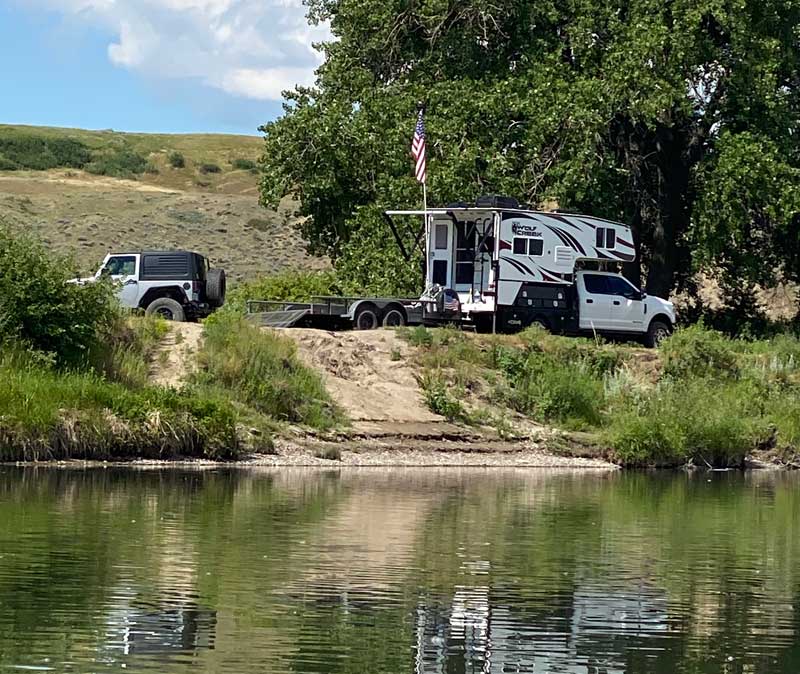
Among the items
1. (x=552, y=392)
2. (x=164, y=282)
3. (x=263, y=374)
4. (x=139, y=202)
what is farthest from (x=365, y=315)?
(x=139, y=202)

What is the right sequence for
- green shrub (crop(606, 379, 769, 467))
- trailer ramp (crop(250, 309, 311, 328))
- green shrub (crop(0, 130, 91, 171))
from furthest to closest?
1. green shrub (crop(0, 130, 91, 171))
2. trailer ramp (crop(250, 309, 311, 328))
3. green shrub (crop(606, 379, 769, 467))

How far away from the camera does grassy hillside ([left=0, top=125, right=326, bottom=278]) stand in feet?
257

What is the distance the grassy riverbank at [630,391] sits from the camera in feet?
115

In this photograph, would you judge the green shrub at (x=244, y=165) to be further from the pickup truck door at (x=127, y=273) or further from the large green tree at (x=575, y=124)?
the pickup truck door at (x=127, y=273)

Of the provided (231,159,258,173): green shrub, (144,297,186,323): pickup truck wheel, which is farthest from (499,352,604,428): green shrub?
(231,159,258,173): green shrub

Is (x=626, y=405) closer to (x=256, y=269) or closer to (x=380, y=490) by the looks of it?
(x=380, y=490)

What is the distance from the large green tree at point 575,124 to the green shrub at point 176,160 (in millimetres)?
72876

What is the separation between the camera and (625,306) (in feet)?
137

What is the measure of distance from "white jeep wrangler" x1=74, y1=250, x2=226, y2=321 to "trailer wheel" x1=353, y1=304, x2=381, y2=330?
3795mm

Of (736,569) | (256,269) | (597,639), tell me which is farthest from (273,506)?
(256,269)

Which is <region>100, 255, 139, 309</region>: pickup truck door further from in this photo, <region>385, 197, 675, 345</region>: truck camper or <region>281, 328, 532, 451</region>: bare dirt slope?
<region>385, 197, 675, 345</region>: truck camper

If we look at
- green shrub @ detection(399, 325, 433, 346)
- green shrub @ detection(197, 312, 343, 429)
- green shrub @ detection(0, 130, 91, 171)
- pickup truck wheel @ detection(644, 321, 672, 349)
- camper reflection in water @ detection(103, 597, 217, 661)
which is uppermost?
green shrub @ detection(0, 130, 91, 171)

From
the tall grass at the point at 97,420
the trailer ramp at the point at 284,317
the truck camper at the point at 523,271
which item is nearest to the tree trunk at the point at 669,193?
the truck camper at the point at 523,271

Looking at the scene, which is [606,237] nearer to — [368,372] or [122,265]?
[368,372]
